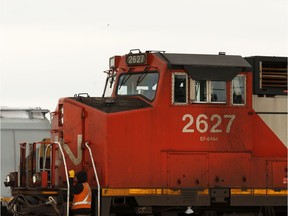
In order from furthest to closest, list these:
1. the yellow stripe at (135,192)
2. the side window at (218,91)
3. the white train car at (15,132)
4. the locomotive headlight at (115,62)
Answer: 1. the white train car at (15,132)
2. the locomotive headlight at (115,62)
3. the side window at (218,91)
4. the yellow stripe at (135,192)

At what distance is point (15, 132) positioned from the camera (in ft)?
83.7

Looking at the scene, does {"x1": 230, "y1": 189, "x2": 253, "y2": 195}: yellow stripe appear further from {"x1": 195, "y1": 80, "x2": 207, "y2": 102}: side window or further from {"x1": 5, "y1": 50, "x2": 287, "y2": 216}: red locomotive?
{"x1": 195, "y1": 80, "x2": 207, "y2": 102}: side window

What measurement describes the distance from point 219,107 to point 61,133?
144 inches

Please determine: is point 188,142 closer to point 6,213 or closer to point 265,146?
point 265,146

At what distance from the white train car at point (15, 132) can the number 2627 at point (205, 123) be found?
9.71 m

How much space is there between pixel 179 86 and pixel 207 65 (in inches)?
30.8

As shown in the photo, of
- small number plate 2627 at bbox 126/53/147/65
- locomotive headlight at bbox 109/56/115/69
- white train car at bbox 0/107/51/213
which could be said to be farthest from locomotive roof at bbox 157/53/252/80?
white train car at bbox 0/107/51/213

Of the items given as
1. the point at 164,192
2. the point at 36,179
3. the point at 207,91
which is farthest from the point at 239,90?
the point at 36,179

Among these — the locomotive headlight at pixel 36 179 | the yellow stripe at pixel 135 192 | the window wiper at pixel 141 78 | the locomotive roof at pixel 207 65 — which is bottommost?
the yellow stripe at pixel 135 192

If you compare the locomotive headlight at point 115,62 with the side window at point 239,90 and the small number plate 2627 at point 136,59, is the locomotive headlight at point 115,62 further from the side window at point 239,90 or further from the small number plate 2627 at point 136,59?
the side window at point 239,90

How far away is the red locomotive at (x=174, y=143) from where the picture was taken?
16500 mm

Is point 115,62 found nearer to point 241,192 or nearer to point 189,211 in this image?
point 189,211

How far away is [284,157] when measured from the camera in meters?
17.8

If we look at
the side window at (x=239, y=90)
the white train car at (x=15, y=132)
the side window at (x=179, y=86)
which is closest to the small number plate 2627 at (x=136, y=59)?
the side window at (x=179, y=86)
